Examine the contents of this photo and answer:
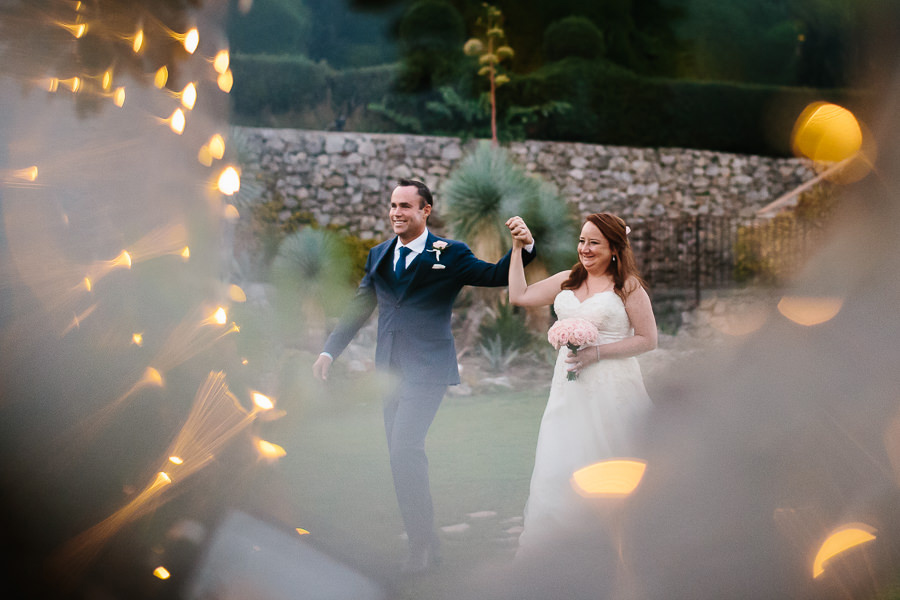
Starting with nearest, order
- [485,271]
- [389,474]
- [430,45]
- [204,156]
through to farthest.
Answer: [204,156], [485,271], [389,474], [430,45]

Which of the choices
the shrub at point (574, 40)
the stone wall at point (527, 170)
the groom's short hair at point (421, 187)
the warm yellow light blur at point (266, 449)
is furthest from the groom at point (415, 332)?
the shrub at point (574, 40)

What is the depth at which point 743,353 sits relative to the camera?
246 centimetres

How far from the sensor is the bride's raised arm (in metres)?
Result: 3.43

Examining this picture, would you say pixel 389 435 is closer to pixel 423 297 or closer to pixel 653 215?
pixel 423 297

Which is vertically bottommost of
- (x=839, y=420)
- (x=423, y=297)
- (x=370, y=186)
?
(x=839, y=420)

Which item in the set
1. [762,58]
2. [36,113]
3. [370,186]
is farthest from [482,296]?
[762,58]

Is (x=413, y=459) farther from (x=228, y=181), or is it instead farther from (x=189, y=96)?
(x=189, y=96)

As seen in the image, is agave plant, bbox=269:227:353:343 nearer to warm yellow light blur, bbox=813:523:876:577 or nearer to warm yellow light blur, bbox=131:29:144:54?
warm yellow light blur, bbox=131:29:144:54

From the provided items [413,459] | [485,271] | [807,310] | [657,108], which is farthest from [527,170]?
[807,310]

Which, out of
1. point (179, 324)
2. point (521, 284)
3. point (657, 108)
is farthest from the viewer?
point (657, 108)

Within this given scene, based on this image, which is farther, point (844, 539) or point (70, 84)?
point (844, 539)

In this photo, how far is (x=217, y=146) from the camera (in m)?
2.35

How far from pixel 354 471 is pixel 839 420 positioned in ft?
12.3

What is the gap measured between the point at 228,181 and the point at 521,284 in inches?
61.9
